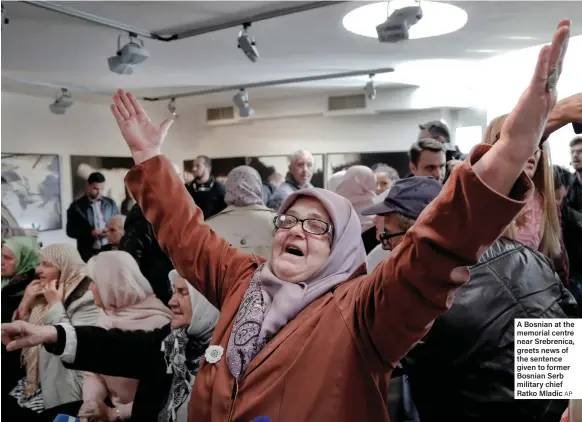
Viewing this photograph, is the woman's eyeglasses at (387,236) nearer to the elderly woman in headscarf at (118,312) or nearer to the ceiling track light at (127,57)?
the elderly woman in headscarf at (118,312)

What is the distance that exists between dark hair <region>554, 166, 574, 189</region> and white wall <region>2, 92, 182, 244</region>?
7.89 ft

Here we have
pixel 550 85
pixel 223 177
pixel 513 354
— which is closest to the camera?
pixel 550 85

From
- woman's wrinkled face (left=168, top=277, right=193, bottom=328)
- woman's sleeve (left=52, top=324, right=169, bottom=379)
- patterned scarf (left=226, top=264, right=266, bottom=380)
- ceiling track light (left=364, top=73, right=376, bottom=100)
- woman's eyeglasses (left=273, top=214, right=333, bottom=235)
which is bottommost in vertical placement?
woman's sleeve (left=52, top=324, right=169, bottom=379)

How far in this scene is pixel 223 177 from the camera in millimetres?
2590

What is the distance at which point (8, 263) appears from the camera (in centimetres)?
229

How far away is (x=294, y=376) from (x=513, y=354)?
46cm

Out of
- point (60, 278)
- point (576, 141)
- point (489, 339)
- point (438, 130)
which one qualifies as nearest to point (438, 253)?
point (489, 339)

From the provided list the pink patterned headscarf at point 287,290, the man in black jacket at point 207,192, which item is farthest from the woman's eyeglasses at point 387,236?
the man in black jacket at point 207,192

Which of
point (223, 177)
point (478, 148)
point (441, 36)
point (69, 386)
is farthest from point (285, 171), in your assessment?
point (478, 148)

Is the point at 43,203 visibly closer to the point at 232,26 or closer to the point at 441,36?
the point at 232,26

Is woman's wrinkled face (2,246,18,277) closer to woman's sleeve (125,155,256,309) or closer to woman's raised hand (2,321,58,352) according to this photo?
woman's raised hand (2,321,58,352)

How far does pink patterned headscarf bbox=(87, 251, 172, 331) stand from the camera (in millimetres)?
1738

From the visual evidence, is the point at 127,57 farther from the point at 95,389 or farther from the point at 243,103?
the point at 95,389

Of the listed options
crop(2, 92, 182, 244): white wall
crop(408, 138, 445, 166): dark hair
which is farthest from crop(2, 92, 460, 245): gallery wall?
crop(408, 138, 445, 166): dark hair
